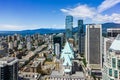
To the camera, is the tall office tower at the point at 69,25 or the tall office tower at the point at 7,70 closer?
the tall office tower at the point at 7,70

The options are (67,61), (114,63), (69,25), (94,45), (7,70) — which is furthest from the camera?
(69,25)

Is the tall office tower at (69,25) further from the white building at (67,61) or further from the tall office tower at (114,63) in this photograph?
the tall office tower at (114,63)

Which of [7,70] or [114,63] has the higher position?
[114,63]

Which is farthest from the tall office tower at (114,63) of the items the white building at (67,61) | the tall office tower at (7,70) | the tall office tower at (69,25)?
the tall office tower at (69,25)

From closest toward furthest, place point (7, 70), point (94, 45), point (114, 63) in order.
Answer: point (114, 63)
point (7, 70)
point (94, 45)

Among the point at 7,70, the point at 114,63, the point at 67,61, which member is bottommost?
the point at 7,70

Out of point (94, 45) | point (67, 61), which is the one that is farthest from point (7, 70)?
point (94, 45)

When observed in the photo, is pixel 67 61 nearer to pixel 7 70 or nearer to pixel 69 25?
pixel 7 70

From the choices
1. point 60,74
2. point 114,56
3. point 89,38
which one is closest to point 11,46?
point 89,38

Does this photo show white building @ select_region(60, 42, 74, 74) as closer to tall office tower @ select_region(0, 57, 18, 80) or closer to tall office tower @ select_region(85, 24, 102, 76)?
tall office tower @ select_region(0, 57, 18, 80)

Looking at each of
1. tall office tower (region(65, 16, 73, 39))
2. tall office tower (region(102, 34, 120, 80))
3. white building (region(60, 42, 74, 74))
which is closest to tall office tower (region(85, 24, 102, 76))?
white building (region(60, 42, 74, 74))

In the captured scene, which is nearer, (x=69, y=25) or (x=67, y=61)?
(x=67, y=61)
